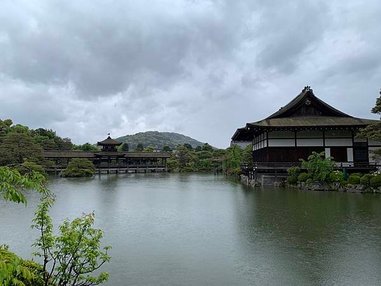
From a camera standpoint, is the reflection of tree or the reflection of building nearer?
the reflection of tree

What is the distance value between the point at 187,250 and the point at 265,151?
19.9 metres

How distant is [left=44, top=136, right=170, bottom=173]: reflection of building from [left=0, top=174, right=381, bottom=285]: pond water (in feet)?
132

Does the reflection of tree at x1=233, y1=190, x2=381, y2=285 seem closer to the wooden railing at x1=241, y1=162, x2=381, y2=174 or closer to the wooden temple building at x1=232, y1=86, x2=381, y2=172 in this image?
the wooden railing at x1=241, y1=162, x2=381, y2=174

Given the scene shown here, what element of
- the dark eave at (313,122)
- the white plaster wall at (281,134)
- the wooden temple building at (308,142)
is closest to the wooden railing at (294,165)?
the wooden temple building at (308,142)

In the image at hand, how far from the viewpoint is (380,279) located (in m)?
6.13

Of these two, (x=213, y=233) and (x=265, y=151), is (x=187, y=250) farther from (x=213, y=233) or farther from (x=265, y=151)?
(x=265, y=151)

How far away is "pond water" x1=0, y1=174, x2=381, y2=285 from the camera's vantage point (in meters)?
6.51

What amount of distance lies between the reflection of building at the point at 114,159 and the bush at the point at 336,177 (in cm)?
3886

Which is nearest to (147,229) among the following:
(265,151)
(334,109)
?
(265,151)

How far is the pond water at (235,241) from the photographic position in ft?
21.4

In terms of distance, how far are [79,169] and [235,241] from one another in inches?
1612

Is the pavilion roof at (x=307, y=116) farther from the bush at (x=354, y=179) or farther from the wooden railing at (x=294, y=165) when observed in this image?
the bush at (x=354, y=179)

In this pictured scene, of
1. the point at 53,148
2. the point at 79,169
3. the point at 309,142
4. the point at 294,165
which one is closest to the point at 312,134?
the point at 309,142

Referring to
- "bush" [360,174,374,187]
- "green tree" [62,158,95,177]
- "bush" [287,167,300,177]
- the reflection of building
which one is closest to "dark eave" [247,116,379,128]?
"bush" [287,167,300,177]
